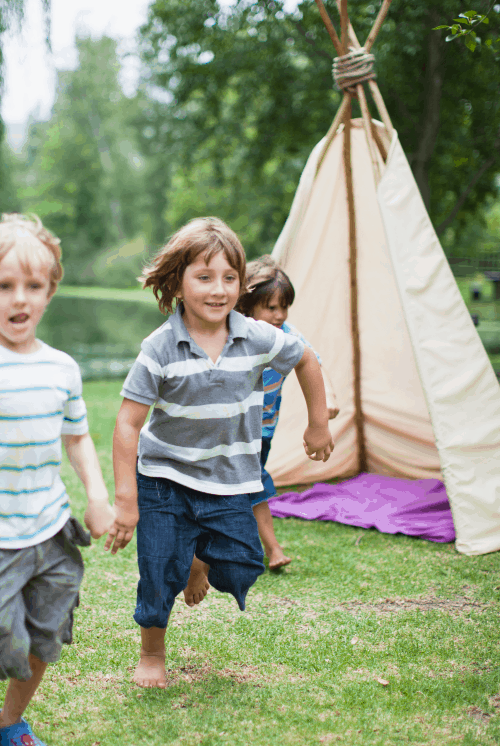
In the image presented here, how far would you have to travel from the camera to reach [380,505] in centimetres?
447

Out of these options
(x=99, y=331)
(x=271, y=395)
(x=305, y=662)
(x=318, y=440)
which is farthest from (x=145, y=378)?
(x=99, y=331)

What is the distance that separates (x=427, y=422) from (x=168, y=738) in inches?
124

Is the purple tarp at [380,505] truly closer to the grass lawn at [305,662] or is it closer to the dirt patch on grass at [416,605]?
the grass lawn at [305,662]

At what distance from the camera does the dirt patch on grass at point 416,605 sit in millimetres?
3012

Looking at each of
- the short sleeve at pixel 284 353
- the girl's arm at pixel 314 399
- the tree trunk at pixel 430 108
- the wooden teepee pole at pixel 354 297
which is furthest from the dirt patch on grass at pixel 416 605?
the tree trunk at pixel 430 108

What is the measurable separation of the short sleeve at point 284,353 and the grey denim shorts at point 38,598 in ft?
2.78

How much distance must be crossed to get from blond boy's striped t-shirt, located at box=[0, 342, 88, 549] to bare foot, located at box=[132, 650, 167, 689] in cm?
80

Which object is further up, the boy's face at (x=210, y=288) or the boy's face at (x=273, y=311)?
the boy's face at (x=210, y=288)

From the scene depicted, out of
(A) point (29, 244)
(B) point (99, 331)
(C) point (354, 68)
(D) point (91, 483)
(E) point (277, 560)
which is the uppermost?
(C) point (354, 68)

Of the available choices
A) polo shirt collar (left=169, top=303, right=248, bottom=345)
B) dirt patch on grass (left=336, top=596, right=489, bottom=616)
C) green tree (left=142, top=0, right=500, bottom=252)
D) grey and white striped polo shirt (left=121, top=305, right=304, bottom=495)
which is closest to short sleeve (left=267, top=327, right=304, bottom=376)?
grey and white striped polo shirt (left=121, top=305, right=304, bottom=495)

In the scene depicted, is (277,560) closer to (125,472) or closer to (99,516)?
(125,472)

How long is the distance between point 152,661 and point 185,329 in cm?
111

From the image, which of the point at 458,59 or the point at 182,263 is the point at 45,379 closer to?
the point at 182,263

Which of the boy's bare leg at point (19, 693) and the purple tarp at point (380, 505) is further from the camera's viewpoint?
the purple tarp at point (380, 505)
